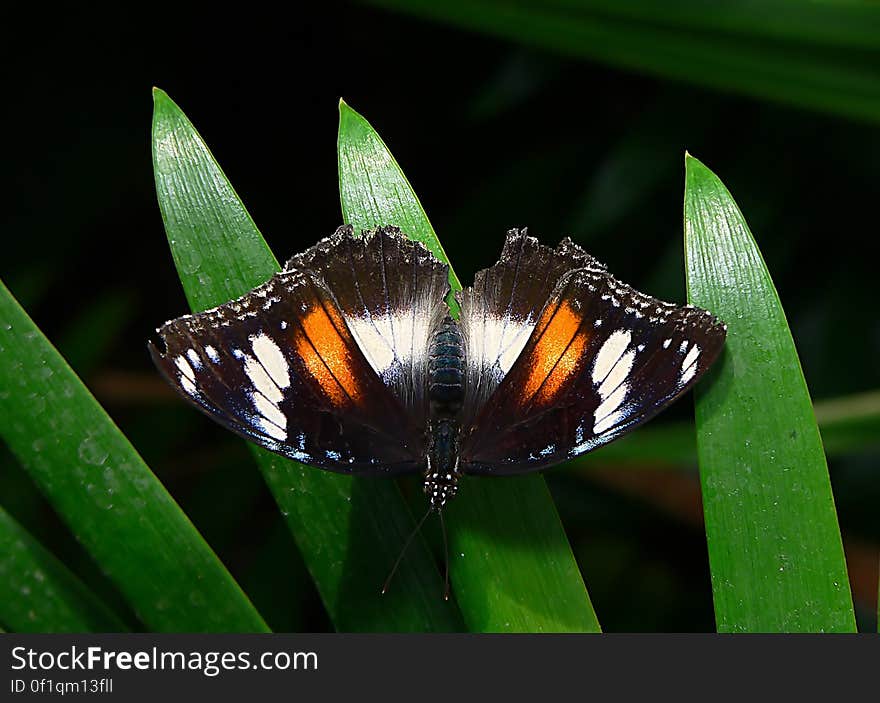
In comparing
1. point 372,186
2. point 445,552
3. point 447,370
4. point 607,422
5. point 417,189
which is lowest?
point 445,552

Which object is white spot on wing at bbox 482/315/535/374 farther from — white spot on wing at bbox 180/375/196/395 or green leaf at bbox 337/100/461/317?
white spot on wing at bbox 180/375/196/395

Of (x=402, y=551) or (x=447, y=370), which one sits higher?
(x=447, y=370)

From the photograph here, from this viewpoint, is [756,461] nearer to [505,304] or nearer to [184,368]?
[505,304]

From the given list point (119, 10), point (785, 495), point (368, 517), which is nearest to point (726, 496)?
point (785, 495)

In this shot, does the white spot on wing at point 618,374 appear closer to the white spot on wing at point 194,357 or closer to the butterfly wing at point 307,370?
the butterfly wing at point 307,370

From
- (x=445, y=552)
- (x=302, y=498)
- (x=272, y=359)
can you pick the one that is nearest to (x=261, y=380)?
(x=272, y=359)

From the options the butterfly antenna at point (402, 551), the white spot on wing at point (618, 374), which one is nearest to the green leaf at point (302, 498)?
the butterfly antenna at point (402, 551)
